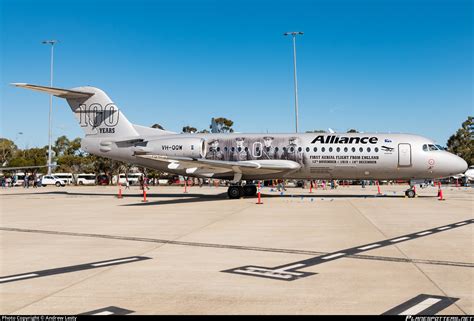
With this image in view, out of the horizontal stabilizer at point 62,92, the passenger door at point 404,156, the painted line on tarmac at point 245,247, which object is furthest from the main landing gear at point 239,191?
the painted line on tarmac at point 245,247

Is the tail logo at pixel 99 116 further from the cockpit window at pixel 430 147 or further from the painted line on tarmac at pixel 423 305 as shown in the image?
the painted line on tarmac at pixel 423 305

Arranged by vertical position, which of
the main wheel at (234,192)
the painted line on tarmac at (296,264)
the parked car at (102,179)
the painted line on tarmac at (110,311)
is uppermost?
the parked car at (102,179)

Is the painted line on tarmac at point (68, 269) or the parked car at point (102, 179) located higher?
the parked car at point (102, 179)

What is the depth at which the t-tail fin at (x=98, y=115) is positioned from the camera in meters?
26.8

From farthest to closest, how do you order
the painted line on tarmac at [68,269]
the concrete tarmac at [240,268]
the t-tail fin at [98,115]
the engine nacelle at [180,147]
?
the t-tail fin at [98,115], the engine nacelle at [180,147], the painted line on tarmac at [68,269], the concrete tarmac at [240,268]

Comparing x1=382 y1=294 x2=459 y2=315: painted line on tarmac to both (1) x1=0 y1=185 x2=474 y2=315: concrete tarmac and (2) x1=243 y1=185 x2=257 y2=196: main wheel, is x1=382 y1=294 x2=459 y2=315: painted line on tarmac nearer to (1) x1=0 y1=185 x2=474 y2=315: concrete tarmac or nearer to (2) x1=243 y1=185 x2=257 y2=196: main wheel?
(1) x1=0 y1=185 x2=474 y2=315: concrete tarmac

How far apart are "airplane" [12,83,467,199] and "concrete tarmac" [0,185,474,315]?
1118cm

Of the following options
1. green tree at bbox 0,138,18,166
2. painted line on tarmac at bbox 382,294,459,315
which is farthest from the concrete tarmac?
green tree at bbox 0,138,18,166

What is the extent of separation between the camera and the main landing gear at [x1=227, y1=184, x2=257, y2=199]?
80.0 feet

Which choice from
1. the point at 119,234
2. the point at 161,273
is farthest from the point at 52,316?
the point at 119,234

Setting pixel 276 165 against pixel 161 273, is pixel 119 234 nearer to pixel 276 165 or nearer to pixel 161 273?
pixel 161 273

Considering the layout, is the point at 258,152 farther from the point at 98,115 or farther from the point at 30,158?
the point at 30,158

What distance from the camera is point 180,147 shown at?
25438mm

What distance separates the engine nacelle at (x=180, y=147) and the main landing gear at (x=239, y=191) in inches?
117
